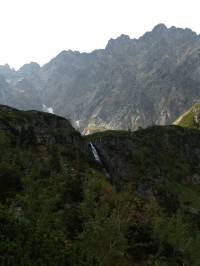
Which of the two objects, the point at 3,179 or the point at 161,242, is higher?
the point at 3,179

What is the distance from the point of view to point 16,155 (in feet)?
271

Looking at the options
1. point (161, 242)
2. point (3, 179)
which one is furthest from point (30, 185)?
point (161, 242)

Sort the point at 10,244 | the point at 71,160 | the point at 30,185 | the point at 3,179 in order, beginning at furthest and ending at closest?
1. the point at 71,160
2. the point at 3,179
3. the point at 30,185
4. the point at 10,244

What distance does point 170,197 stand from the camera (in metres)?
148

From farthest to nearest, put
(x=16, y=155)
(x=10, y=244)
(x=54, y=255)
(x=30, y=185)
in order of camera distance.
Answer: (x=16, y=155) → (x=30, y=185) → (x=54, y=255) → (x=10, y=244)

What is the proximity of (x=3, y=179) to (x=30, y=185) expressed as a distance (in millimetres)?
18899

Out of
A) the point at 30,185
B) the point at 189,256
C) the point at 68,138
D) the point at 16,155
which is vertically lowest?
the point at 189,256

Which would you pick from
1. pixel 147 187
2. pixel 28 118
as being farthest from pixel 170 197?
pixel 28 118

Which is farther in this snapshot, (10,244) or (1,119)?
(1,119)

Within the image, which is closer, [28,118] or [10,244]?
[10,244]

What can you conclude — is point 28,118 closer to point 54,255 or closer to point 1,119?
point 1,119

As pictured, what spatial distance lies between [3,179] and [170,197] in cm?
9411

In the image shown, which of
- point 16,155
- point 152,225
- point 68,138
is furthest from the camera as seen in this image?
point 68,138

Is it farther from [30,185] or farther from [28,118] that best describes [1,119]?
[30,185]
